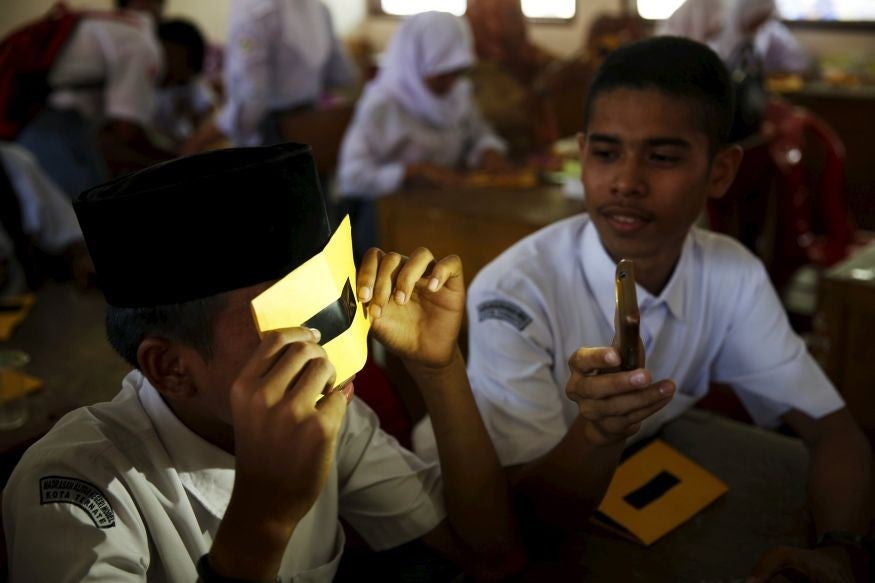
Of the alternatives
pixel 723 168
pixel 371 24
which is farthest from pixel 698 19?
pixel 371 24

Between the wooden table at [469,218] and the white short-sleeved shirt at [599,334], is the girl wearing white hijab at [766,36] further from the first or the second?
the white short-sleeved shirt at [599,334]

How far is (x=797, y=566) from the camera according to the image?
36.6 inches

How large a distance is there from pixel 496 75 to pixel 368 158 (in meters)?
1.26

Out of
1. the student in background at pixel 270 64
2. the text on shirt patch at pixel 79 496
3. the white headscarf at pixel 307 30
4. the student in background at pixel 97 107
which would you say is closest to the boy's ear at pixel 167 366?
the text on shirt patch at pixel 79 496

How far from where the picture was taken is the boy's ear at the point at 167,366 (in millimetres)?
792

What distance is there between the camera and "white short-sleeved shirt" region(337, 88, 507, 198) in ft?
9.90

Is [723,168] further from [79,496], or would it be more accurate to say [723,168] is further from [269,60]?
[269,60]

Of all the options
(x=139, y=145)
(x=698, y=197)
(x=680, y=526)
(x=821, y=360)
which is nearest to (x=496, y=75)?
(x=139, y=145)

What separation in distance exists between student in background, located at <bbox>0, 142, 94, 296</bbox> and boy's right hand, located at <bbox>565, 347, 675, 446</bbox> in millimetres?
1386

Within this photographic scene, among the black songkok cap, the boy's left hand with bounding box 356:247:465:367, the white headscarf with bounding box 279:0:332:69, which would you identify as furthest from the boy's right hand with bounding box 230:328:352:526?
the white headscarf with bounding box 279:0:332:69

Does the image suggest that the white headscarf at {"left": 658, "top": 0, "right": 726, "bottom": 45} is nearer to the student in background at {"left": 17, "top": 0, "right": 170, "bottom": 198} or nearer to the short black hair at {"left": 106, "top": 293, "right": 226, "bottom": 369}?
the student in background at {"left": 17, "top": 0, "right": 170, "bottom": 198}

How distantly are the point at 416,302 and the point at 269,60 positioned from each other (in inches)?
114

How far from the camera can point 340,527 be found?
1058 mm

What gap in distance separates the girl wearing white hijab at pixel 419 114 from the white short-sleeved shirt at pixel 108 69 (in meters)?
0.81
